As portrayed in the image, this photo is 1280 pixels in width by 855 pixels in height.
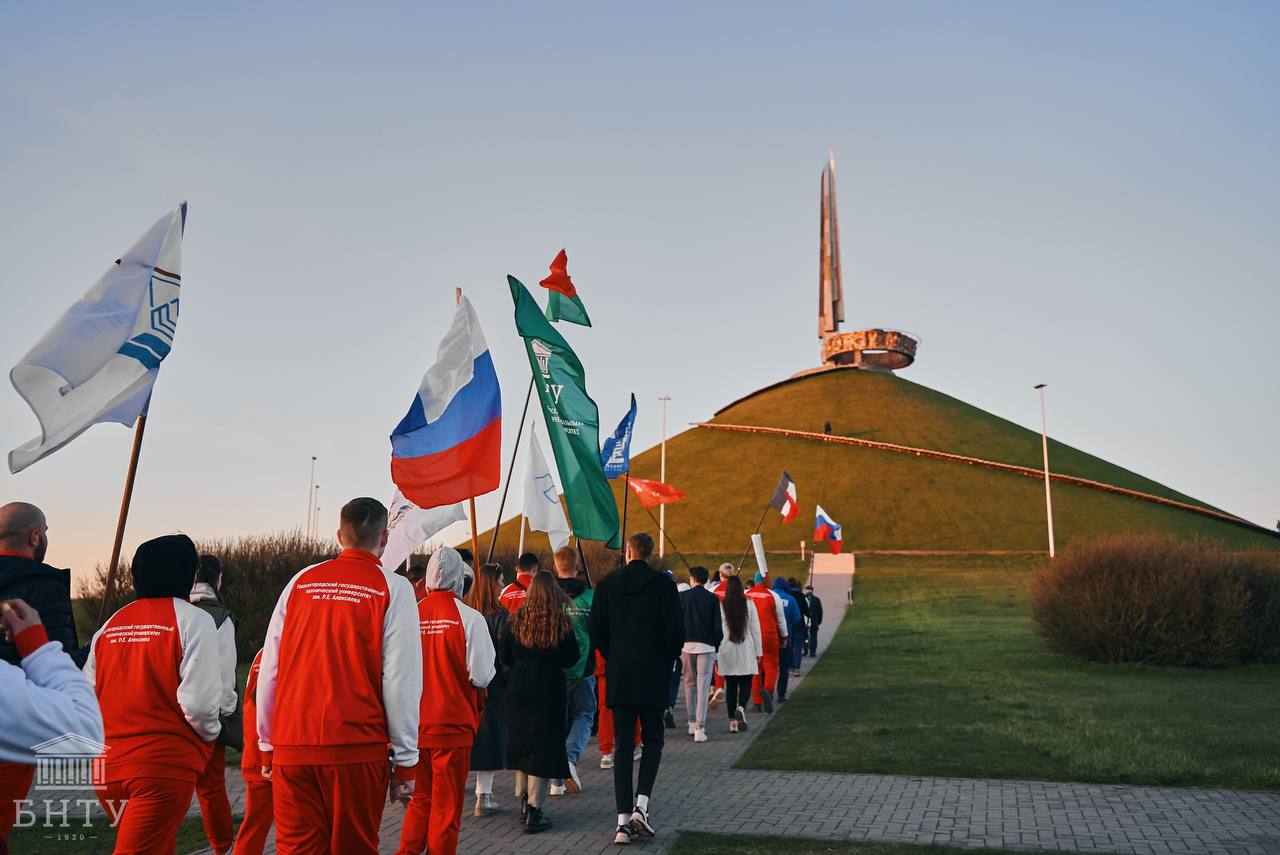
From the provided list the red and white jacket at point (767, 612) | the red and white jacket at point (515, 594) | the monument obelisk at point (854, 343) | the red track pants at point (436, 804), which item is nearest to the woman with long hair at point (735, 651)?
the red and white jacket at point (767, 612)

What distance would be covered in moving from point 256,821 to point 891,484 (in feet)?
280

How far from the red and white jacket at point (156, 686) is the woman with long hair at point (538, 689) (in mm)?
3225

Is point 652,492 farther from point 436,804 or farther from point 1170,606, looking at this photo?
point 436,804

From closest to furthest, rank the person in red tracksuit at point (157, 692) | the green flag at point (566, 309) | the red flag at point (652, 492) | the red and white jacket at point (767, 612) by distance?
1. the person in red tracksuit at point (157, 692)
2. the green flag at point (566, 309)
3. the red and white jacket at point (767, 612)
4. the red flag at point (652, 492)

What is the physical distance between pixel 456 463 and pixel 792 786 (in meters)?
4.51

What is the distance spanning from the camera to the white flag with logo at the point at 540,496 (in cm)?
1535

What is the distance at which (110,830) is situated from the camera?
7.78 meters

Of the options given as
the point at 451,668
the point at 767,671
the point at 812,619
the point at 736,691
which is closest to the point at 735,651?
the point at 736,691

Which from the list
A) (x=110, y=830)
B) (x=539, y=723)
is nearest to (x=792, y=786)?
(x=539, y=723)

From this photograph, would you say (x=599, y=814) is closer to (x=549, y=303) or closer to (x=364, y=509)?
(x=364, y=509)

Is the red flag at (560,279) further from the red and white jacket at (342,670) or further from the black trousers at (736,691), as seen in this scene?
the red and white jacket at (342,670)

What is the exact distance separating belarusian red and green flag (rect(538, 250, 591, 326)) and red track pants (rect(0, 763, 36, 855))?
8.23 m

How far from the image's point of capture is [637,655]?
7.72 metres

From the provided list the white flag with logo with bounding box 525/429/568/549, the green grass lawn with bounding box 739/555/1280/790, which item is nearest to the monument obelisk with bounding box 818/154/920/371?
the green grass lawn with bounding box 739/555/1280/790
